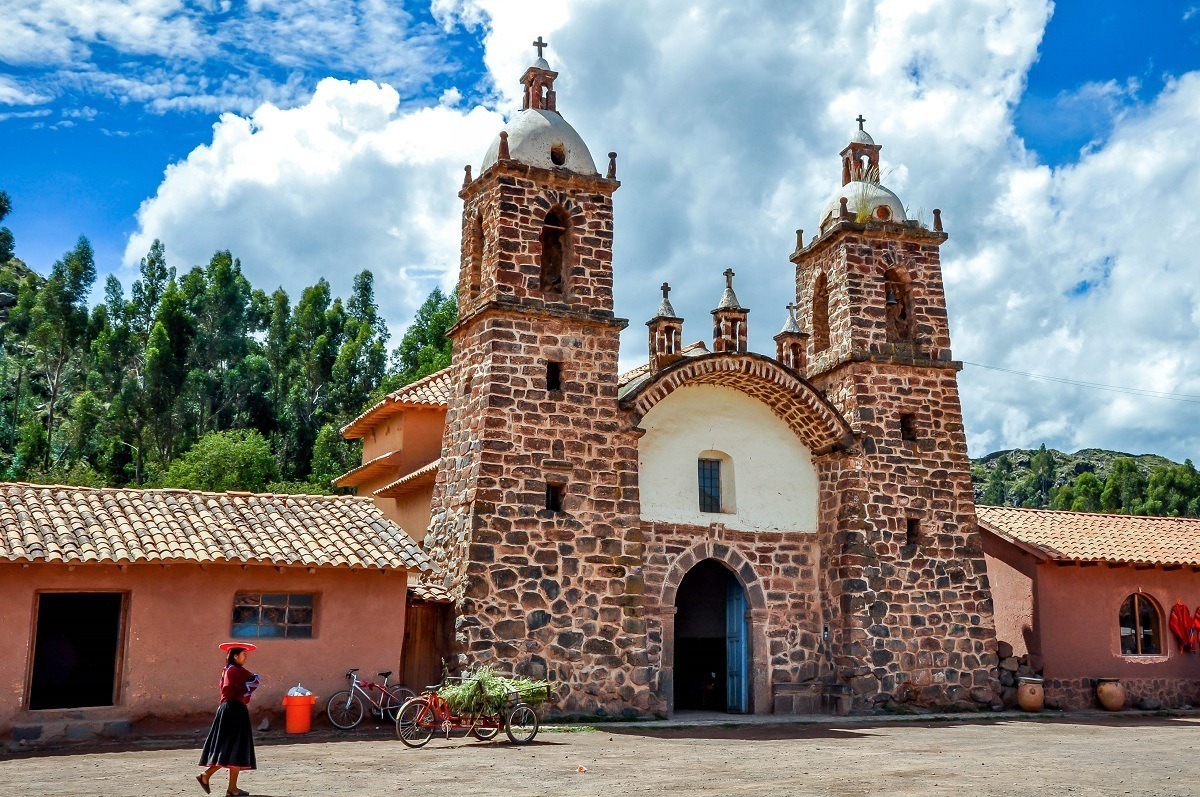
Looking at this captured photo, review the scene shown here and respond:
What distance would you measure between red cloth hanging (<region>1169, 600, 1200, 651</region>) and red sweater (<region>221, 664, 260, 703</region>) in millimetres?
19756

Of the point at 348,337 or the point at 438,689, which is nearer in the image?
the point at 438,689

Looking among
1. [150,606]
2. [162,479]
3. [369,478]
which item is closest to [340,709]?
[150,606]

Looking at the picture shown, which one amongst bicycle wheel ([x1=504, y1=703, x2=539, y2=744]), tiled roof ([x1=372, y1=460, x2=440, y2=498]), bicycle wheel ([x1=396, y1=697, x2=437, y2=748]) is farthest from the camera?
tiled roof ([x1=372, y1=460, x2=440, y2=498])

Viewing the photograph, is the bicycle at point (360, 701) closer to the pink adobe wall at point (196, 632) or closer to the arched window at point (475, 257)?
the pink adobe wall at point (196, 632)

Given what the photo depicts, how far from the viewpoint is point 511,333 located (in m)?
18.5

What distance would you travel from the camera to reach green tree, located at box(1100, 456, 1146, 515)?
5472 cm

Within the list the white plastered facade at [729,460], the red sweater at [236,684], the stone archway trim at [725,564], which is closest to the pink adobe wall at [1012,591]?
the white plastered facade at [729,460]

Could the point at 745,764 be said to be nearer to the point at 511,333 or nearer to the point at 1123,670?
the point at 511,333

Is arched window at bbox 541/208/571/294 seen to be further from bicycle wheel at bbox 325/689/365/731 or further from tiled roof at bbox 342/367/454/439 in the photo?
bicycle wheel at bbox 325/689/365/731

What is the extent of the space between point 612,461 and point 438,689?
17.4 feet

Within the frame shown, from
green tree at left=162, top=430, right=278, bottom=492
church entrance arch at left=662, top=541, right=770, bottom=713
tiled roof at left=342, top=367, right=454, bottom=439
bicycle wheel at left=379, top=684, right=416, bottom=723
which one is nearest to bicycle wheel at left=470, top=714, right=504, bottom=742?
bicycle wheel at left=379, top=684, right=416, bottom=723

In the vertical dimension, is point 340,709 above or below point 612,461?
below

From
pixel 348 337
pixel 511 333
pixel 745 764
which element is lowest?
pixel 745 764

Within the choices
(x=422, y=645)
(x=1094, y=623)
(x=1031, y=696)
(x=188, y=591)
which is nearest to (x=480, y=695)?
(x=422, y=645)
